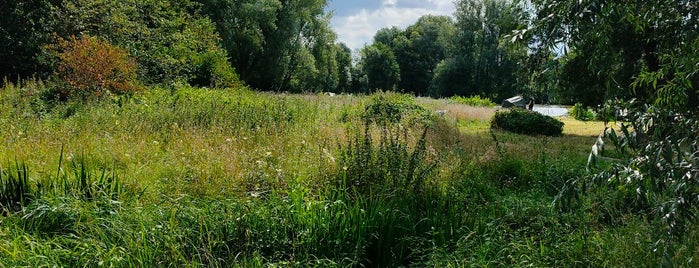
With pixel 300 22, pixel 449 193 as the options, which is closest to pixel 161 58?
pixel 449 193

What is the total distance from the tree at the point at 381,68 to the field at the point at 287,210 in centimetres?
4957

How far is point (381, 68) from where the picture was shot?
55938 mm

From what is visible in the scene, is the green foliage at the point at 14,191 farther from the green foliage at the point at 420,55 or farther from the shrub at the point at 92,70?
the green foliage at the point at 420,55

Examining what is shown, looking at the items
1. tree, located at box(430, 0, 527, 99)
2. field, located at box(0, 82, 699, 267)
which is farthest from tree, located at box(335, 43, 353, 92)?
field, located at box(0, 82, 699, 267)

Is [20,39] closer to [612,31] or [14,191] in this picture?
[14,191]

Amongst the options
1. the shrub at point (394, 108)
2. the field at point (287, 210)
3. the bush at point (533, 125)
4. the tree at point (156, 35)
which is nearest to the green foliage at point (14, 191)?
the field at point (287, 210)

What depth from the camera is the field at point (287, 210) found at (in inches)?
116

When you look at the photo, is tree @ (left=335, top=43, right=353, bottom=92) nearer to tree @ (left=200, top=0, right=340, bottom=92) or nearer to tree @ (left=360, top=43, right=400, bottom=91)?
tree @ (left=360, top=43, right=400, bottom=91)

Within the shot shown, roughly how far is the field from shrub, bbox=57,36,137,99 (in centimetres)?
404

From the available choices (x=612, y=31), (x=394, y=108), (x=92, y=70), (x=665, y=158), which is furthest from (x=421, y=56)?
(x=665, y=158)

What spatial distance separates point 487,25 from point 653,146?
1820 inches

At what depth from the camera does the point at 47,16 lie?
15.7 m

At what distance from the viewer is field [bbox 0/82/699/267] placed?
2945 millimetres

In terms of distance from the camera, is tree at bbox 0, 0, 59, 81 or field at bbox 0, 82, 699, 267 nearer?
field at bbox 0, 82, 699, 267
